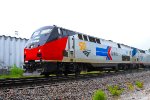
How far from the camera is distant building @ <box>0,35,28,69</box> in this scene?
22.0 metres

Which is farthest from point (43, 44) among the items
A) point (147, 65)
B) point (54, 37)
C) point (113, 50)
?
point (147, 65)

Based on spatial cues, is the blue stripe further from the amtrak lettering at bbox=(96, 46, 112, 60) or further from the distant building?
the distant building

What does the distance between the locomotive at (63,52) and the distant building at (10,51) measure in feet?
19.9

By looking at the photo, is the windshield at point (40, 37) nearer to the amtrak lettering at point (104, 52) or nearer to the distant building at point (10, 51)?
the distant building at point (10, 51)

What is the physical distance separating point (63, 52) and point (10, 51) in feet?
26.5

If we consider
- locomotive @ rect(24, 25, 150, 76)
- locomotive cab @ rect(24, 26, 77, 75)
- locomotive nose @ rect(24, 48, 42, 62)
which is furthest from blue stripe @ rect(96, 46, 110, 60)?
locomotive nose @ rect(24, 48, 42, 62)

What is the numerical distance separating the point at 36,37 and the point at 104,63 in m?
8.52

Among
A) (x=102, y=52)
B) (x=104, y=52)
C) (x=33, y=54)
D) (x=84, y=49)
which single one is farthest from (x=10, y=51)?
(x=33, y=54)

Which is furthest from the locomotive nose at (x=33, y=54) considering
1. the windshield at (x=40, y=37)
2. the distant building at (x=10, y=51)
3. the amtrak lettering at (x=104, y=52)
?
the amtrak lettering at (x=104, y=52)

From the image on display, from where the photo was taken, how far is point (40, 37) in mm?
15742

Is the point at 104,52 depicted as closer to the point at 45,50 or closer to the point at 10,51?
the point at 10,51

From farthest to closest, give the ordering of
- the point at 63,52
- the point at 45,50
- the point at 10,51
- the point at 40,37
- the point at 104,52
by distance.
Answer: the point at 104,52 → the point at 10,51 → the point at 63,52 → the point at 40,37 → the point at 45,50

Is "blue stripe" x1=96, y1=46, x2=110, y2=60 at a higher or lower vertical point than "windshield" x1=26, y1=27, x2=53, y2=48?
lower

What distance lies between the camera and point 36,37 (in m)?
16.1
